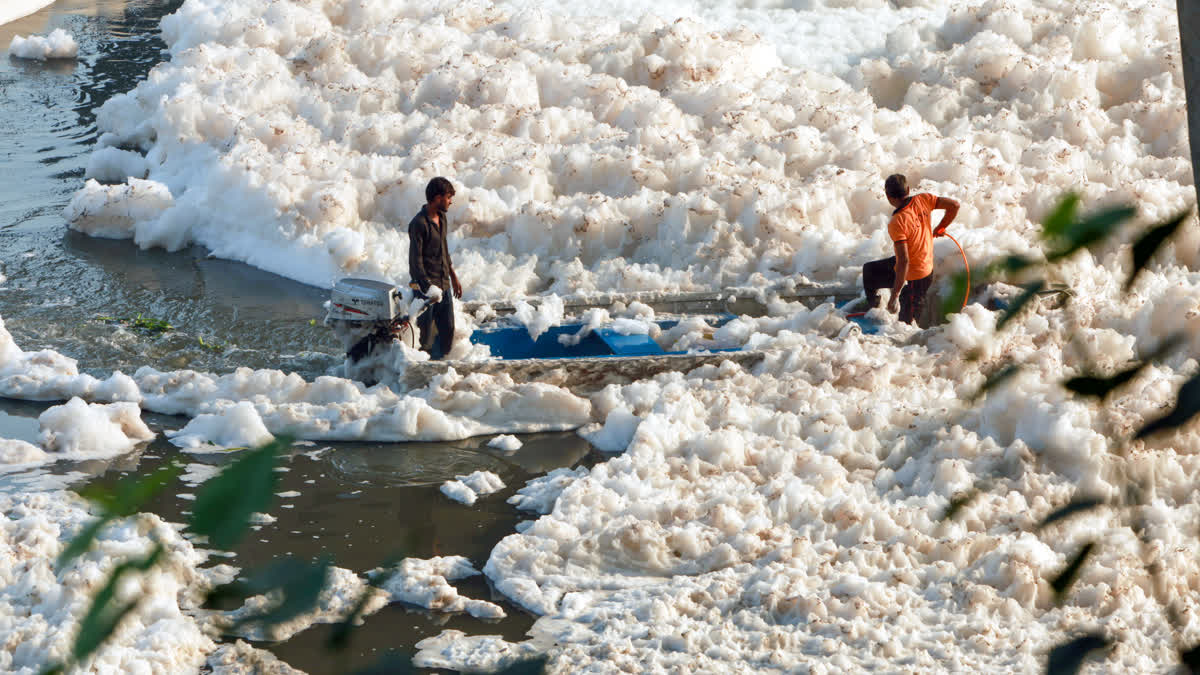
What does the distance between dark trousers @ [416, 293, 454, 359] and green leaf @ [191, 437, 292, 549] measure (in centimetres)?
710

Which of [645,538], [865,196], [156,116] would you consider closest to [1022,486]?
[645,538]

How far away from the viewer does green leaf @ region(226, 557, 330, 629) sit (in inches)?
41.8

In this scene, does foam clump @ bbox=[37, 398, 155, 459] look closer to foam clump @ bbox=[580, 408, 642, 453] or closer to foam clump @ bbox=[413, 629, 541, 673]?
foam clump @ bbox=[580, 408, 642, 453]

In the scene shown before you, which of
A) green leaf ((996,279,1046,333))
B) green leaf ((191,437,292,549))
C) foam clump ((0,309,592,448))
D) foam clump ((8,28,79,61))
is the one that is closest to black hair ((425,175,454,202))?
foam clump ((0,309,592,448))

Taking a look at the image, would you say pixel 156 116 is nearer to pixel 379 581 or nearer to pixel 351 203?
pixel 351 203

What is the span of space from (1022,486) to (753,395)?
67.8 inches

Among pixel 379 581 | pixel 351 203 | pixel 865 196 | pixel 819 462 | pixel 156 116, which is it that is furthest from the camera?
pixel 156 116

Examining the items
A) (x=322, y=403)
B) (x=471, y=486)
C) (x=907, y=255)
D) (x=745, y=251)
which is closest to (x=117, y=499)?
(x=471, y=486)

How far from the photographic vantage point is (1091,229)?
111 cm

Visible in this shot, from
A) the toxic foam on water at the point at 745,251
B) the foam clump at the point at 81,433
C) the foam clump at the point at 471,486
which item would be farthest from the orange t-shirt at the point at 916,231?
the foam clump at the point at 81,433

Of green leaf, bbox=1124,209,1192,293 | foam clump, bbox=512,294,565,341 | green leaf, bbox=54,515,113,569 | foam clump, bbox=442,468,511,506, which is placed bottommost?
foam clump, bbox=442,468,511,506

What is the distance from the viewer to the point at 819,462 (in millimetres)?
6414

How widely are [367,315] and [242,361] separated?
1358 millimetres

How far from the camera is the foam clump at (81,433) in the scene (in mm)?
7156
